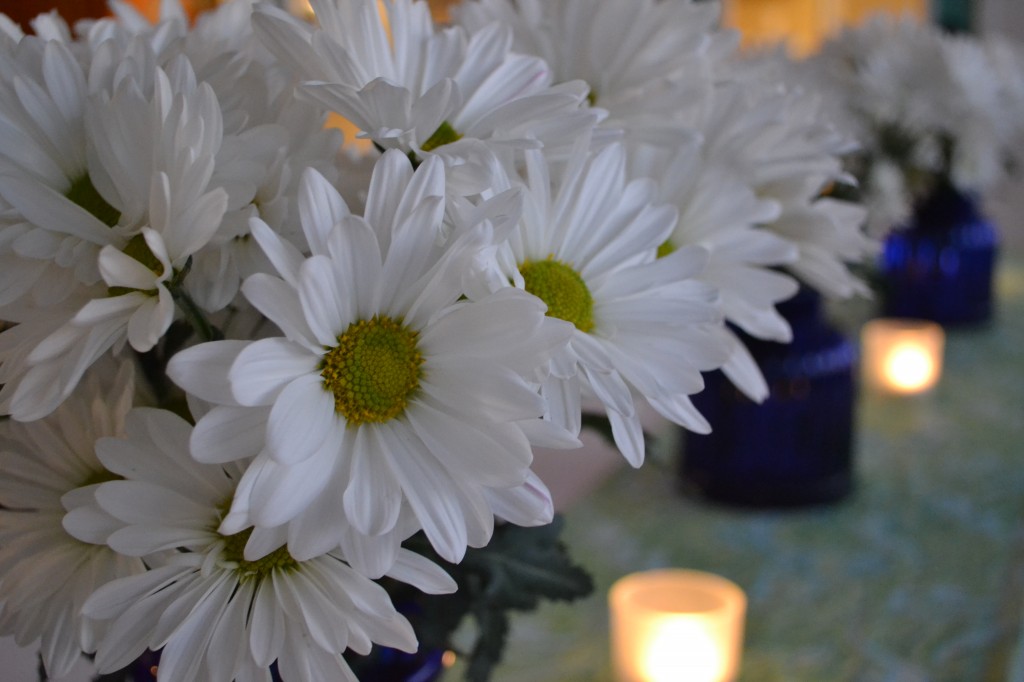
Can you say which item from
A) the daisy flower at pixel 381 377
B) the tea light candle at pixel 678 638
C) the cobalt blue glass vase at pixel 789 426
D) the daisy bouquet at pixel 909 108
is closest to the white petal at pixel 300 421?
the daisy flower at pixel 381 377

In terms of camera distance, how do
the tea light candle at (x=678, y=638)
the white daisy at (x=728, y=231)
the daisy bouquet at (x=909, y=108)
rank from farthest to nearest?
1. the daisy bouquet at (x=909, y=108)
2. the tea light candle at (x=678, y=638)
3. the white daisy at (x=728, y=231)

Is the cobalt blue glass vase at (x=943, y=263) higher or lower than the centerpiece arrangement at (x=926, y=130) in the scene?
lower

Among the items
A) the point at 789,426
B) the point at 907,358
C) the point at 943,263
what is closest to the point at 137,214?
the point at 789,426

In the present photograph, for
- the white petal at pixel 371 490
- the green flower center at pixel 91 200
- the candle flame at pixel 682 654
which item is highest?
the green flower center at pixel 91 200

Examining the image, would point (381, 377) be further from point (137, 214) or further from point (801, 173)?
point (801, 173)

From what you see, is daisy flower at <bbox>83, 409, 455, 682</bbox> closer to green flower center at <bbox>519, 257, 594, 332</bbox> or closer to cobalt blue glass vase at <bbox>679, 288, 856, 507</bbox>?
green flower center at <bbox>519, 257, 594, 332</bbox>

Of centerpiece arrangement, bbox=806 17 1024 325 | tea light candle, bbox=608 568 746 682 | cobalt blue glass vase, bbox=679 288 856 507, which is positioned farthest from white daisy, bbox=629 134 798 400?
centerpiece arrangement, bbox=806 17 1024 325

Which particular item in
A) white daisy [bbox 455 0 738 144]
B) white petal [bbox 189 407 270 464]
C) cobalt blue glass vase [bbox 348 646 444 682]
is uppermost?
white daisy [bbox 455 0 738 144]

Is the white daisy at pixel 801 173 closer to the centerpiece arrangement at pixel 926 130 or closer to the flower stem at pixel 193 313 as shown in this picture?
the flower stem at pixel 193 313
